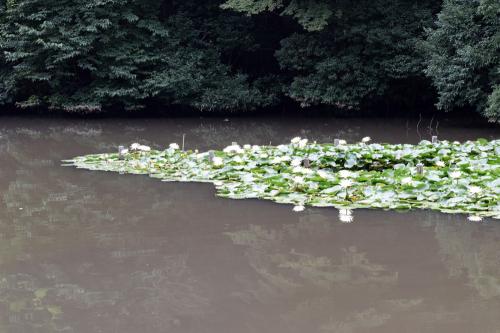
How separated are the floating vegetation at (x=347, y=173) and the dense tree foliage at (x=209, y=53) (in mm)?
8822

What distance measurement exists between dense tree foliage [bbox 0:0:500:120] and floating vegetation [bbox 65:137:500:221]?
8822 mm

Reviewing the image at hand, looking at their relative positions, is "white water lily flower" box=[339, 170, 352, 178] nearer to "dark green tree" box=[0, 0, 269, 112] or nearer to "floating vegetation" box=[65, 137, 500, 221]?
"floating vegetation" box=[65, 137, 500, 221]

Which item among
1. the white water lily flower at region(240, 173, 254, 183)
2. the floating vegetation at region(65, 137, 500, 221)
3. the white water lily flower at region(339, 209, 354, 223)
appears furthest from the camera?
the white water lily flower at region(240, 173, 254, 183)

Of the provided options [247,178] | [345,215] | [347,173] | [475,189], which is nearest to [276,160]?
[247,178]

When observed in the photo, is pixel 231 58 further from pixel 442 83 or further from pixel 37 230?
pixel 37 230

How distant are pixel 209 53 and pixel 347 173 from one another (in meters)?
Result: 14.4

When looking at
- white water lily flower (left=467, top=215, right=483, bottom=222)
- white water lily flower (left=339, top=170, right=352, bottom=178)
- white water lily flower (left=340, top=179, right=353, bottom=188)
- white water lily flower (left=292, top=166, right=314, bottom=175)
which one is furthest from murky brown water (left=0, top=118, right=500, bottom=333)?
white water lily flower (left=292, top=166, right=314, bottom=175)

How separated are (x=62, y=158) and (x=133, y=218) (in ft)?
18.3

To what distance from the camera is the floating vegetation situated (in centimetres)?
766

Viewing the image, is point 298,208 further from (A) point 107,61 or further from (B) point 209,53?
(B) point 209,53

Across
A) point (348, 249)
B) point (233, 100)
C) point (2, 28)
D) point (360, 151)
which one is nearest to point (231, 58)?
point (233, 100)

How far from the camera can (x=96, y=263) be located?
252 inches

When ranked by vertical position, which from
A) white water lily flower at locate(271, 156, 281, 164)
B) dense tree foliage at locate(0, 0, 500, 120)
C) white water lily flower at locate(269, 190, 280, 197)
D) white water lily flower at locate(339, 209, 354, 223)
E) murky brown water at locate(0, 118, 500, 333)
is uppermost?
dense tree foliage at locate(0, 0, 500, 120)

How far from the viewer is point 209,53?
21.7 metres
